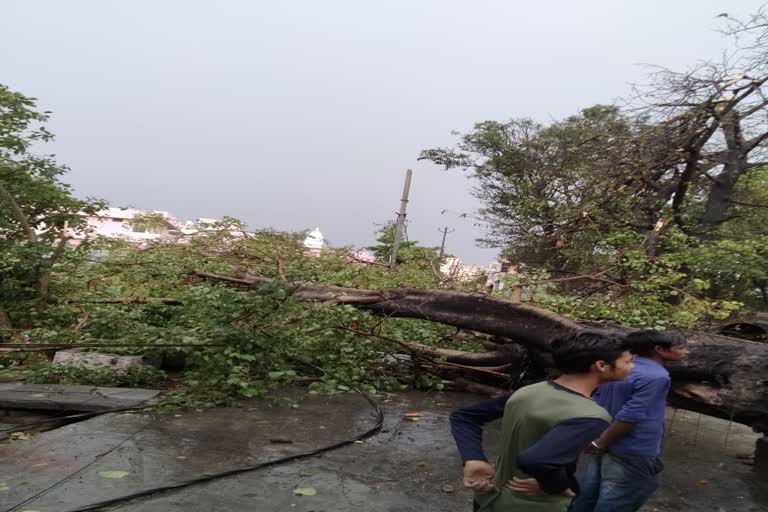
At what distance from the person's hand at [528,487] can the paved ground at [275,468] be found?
172 cm

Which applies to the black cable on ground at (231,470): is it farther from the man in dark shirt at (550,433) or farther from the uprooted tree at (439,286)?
the man in dark shirt at (550,433)

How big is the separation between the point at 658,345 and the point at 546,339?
2494 mm

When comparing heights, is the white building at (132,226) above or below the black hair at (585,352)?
above

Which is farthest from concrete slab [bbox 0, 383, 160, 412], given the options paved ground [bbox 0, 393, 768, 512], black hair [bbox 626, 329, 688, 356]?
black hair [bbox 626, 329, 688, 356]

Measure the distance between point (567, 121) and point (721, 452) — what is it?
44.9ft

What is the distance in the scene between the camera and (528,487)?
179 centimetres

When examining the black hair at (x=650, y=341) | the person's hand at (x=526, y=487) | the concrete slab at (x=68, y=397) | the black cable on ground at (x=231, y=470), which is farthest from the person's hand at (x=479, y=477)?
the concrete slab at (x=68, y=397)

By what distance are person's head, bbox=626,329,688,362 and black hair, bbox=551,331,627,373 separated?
0.90 meters

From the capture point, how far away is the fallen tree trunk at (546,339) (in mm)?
3986

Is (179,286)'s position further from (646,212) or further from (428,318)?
(646,212)

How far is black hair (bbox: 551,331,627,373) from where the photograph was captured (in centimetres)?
188

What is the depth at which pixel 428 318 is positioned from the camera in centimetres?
612

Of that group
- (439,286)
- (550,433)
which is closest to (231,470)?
(550,433)

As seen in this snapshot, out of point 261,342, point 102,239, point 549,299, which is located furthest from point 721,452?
point 102,239
